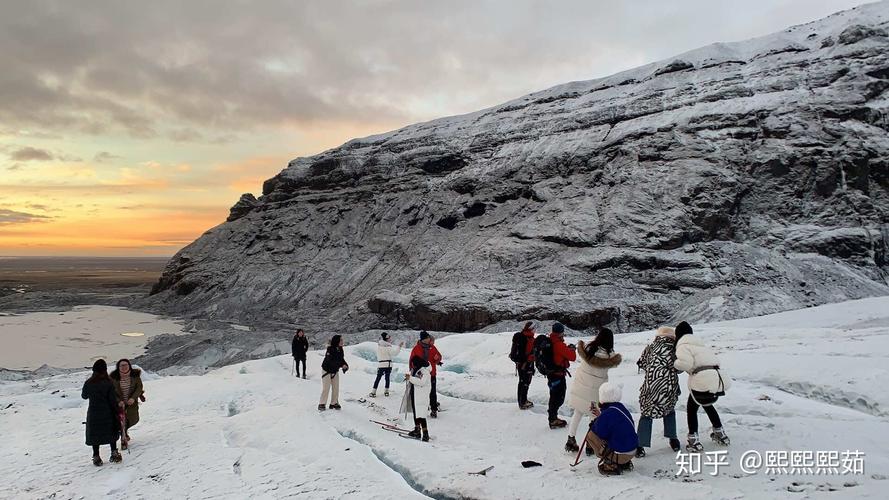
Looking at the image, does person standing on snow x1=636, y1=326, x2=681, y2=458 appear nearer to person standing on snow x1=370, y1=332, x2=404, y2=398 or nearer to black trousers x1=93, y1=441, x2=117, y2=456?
person standing on snow x1=370, y1=332, x2=404, y2=398

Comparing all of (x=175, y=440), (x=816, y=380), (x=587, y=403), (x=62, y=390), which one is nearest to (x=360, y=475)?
(x=587, y=403)

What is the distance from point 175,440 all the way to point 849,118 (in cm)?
5152

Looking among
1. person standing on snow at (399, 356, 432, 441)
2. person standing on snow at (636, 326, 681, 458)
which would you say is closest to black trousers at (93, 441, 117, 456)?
person standing on snow at (399, 356, 432, 441)

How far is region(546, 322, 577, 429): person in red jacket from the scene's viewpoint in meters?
8.89

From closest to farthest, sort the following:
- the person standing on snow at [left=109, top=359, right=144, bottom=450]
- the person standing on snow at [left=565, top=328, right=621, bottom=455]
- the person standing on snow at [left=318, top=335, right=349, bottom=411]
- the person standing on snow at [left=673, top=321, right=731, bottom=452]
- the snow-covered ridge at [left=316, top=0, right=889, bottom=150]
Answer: the person standing on snow at [left=673, top=321, right=731, bottom=452] → the person standing on snow at [left=565, top=328, right=621, bottom=455] → the person standing on snow at [left=109, top=359, right=144, bottom=450] → the person standing on snow at [left=318, top=335, right=349, bottom=411] → the snow-covered ridge at [left=316, top=0, right=889, bottom=150]

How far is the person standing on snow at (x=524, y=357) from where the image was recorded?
1028 centimetres

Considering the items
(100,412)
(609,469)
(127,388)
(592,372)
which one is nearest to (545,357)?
(592,372)

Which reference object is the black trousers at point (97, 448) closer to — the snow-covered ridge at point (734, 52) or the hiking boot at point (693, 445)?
the hiking boot at point (693, 445)

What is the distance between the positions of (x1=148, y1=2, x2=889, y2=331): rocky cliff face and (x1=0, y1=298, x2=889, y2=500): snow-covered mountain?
21307 mm

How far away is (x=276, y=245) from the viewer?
60812mm

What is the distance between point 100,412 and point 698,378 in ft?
30.2

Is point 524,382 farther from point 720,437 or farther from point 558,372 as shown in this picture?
point 720,437

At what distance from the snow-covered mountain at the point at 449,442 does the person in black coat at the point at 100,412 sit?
47 centimetres

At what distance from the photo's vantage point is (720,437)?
7207 mm
